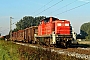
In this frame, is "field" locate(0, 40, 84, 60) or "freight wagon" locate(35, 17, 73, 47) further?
"freight wagon" locate(35, 17, 73, 47)

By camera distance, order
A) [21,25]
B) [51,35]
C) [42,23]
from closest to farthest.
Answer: [51,35], [42,23], [21,25]

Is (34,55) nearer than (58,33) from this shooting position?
Yes

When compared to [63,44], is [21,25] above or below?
above

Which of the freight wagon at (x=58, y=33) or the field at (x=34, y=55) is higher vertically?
the freight wagon at (x=58, y=33)

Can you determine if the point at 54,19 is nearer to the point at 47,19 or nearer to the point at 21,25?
the point at 47,19

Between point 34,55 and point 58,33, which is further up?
point 58,33

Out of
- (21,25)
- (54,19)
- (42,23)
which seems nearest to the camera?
(54,19)

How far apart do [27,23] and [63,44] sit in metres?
129

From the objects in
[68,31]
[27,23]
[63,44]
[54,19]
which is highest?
[27,23]

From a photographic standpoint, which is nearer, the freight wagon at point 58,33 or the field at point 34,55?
the field at point 34,55

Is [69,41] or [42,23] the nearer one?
[69,41]

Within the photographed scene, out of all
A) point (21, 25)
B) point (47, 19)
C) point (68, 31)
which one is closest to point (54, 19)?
point (47, 19)

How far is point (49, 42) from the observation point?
970 inches

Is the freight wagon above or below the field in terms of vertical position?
above
